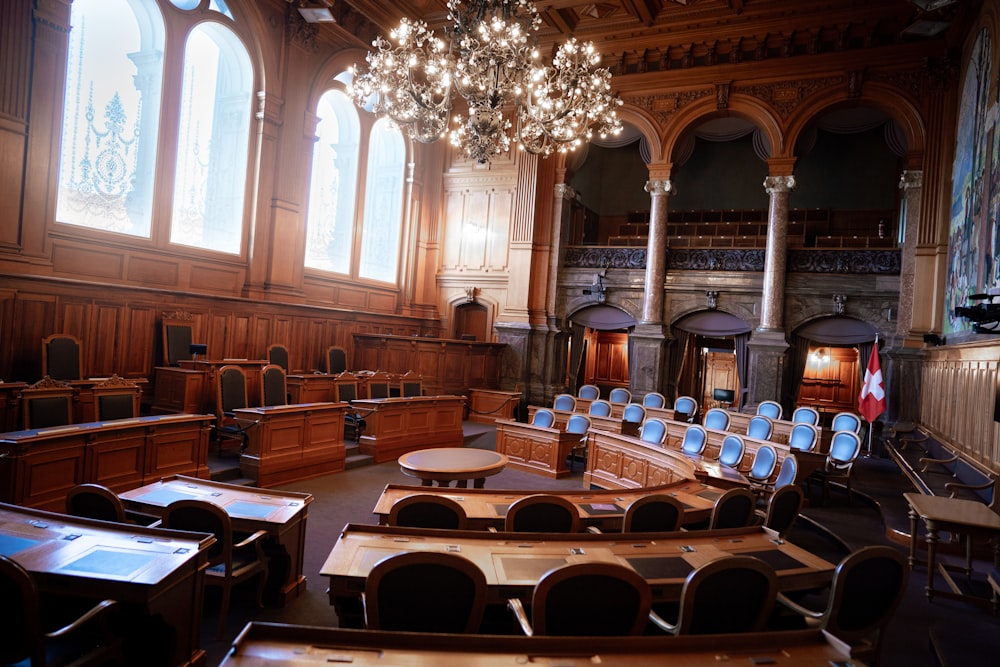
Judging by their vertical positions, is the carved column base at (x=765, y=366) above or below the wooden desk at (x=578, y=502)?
above

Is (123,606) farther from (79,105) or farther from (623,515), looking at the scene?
(79,105)

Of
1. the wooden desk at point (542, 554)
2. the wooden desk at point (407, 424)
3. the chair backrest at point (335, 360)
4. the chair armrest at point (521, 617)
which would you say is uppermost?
the chair backrest at point (335, 360)

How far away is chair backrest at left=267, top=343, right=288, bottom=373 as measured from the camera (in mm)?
9539

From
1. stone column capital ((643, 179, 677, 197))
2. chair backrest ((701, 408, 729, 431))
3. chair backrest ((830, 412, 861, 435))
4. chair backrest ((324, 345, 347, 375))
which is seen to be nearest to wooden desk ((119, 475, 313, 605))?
chair backrest ((701, 408, 729, 431))

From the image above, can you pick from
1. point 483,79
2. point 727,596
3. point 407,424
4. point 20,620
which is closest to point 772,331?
point 407,424

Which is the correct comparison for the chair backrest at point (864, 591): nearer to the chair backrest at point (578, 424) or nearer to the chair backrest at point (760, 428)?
the chair backrest at point (760, 428)

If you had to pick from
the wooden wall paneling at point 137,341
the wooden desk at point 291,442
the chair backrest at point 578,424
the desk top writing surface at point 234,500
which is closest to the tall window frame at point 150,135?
the wooden wall paneling at point 137,341

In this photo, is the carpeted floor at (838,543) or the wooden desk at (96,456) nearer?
the carpeted floor at (838,543)

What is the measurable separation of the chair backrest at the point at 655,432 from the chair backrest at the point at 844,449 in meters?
2.00

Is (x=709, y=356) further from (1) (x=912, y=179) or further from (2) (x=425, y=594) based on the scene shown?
(2) (x=425, y=594)

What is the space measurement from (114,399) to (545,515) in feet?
16.1

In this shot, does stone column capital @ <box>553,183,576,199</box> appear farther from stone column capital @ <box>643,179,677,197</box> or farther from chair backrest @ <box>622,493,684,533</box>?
chair backrest @ <box>622,493,684,533</box>

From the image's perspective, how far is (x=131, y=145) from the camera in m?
8.39

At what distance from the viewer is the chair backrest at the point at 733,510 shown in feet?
12.6
